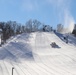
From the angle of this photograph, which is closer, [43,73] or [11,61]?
[43,73]

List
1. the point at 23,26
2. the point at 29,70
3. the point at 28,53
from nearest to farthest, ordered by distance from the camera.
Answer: the point at 29,70 → the point at 28,53 → the point at 23,26

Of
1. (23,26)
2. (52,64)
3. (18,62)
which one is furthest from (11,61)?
(23,26)

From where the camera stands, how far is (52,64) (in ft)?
64.4

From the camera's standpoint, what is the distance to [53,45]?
29250 millimetres

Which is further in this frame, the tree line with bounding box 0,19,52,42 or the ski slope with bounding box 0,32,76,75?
the tree line with bounding box 0,19,52,42

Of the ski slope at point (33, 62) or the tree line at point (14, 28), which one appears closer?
the ski slope at point (33, 62)

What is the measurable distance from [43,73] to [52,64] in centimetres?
396

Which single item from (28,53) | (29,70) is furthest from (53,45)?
(29,70)

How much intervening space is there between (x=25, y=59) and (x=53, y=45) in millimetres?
8360

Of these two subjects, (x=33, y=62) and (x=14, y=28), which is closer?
(x=33, y=62)

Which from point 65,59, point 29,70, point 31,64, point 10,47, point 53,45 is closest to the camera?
point 29,70

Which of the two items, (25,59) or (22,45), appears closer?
(25,59)

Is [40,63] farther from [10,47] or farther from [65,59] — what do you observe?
[10,47]

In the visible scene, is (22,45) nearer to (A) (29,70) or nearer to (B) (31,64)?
(B) (31,64)
